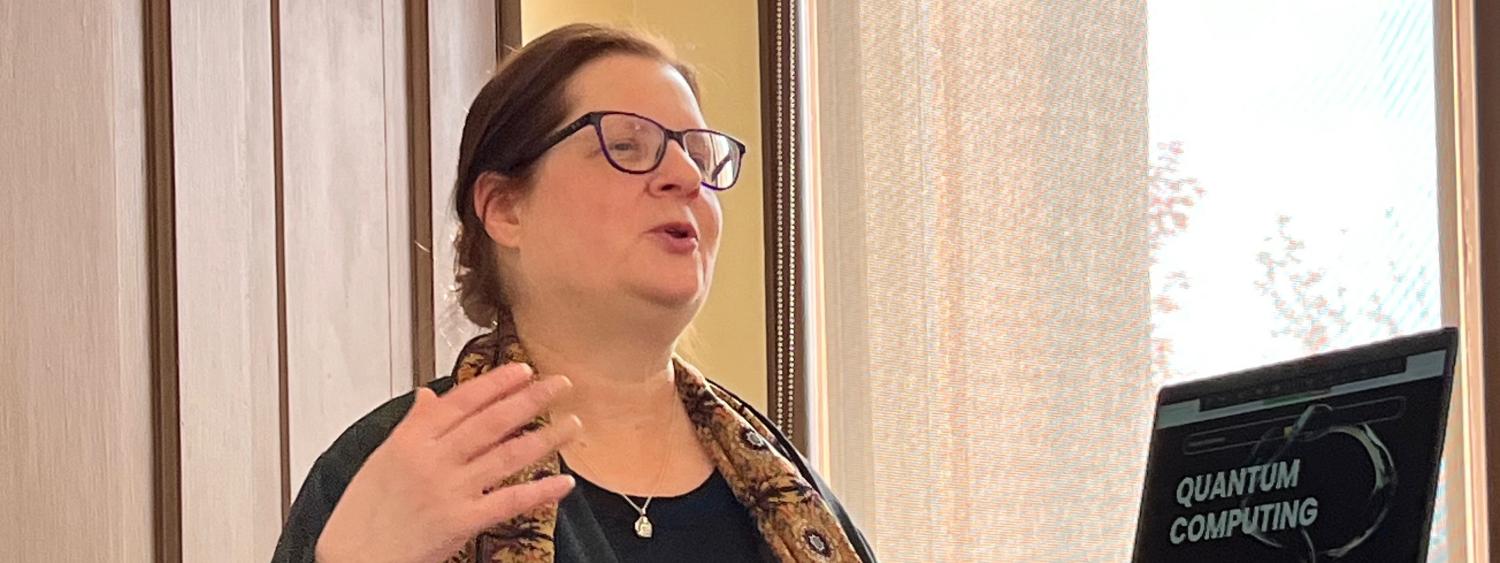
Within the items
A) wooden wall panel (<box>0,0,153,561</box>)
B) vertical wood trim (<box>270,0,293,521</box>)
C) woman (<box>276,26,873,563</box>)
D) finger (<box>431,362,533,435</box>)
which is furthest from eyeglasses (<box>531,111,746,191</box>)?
vertical wood trim (<box>270,0,293,521</box>)

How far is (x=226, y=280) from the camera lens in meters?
1.99

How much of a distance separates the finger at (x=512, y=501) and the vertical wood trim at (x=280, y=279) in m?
0.94

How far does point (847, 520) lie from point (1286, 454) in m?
0.59

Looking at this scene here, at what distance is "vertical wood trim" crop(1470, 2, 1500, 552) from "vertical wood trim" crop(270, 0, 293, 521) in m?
1.40

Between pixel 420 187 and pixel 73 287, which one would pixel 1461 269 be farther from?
pixel 73 287

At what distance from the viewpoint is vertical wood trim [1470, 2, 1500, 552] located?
7.00 feet

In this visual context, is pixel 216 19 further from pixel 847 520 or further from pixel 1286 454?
pixel 1286 454

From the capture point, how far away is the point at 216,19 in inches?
78.5

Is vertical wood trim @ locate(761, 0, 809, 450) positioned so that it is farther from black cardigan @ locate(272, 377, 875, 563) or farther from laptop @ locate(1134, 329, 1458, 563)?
laptop @ locate(1134, 329, 1458, 563)

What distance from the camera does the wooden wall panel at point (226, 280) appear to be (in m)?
1.91

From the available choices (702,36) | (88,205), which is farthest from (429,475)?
(702,36)

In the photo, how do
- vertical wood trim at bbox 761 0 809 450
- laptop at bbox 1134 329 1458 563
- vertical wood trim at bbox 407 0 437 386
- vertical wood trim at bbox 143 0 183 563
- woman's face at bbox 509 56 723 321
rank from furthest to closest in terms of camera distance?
vertical wood trim at bbox 761 0 809 450
vertical wood trim at bbox 407 0 437 386
vertical wood trim at bbox 143 0 183 563
woman's face at bbox 509 56 723 321
laptop at bbox 1134 329 1458 563

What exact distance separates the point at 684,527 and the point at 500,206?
0.34m

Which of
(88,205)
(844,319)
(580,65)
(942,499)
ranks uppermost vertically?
(580,65)
